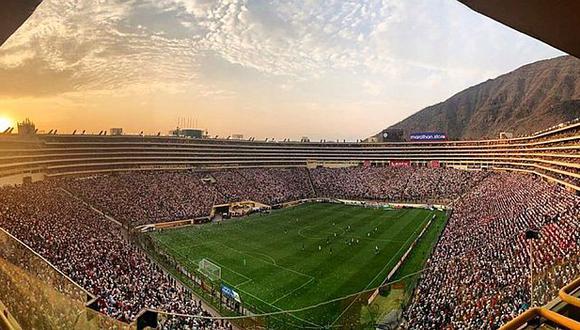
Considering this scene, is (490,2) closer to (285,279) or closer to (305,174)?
(285,279)

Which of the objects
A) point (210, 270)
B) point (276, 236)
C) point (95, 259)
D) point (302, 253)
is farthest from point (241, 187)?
point (95, 259)

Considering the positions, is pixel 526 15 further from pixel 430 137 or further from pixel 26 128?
pixel 430 137

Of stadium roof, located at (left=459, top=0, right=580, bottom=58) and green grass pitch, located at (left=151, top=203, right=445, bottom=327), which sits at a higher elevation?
stadium roof, located at (left=459, top=0, right=580, bottom=58)

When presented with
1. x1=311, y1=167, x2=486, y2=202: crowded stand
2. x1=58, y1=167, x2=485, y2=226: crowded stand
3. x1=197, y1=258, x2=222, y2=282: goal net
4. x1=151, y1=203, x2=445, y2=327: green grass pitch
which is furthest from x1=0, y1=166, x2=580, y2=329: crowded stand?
x1=311, y1=167, x2=486, y2=202: crowded stand

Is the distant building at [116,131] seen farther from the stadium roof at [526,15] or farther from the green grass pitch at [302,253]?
the stadium roof at [526,15]

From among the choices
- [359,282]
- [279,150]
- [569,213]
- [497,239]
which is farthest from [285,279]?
[279,150]

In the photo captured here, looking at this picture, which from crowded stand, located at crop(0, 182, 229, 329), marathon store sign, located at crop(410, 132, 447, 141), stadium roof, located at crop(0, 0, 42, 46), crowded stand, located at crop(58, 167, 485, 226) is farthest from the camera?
marathon store sign, located at crop(410, 132, 447, 141)

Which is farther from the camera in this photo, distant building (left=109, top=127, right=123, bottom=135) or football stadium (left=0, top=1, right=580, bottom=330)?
distant building (left=109, top=127, right=123, bottom=135)

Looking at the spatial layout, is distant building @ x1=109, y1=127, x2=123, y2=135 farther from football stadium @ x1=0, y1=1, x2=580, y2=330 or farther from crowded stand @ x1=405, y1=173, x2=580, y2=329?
crowded stand @ x1=405, y1=173, x2=580, y2=329
